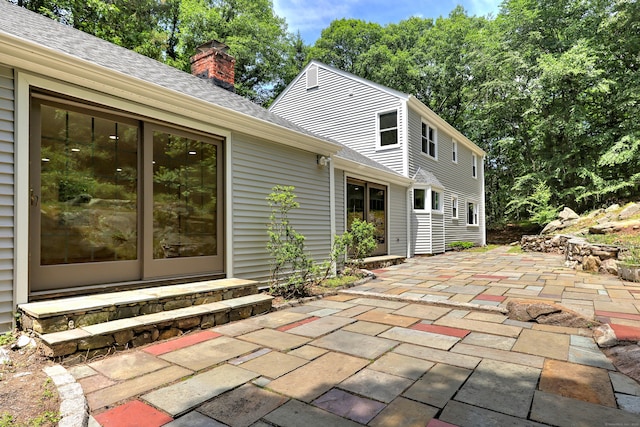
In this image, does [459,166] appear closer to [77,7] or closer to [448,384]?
[448,384]

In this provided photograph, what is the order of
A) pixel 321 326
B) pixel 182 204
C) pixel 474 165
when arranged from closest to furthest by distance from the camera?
pixel 321 326
pixel 182 204
pixel 474 165

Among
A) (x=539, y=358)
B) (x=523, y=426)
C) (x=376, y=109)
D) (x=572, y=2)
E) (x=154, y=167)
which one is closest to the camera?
(x=523, y=426)

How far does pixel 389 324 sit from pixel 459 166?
13.4m

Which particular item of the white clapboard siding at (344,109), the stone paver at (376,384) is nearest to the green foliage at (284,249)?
the stone paver at (376,384)

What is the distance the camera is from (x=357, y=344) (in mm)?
3113

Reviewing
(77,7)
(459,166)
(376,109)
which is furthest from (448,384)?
(77,7)

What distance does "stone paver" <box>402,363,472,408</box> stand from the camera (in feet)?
6.92

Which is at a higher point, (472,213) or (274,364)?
(472,213)

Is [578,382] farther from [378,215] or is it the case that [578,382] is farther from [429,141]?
[429,141]

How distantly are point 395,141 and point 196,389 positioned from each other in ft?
35.0

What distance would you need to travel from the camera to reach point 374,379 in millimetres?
2385

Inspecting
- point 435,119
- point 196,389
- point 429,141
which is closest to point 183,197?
point 196,389

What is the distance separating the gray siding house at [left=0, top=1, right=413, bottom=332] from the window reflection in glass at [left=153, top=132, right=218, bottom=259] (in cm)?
1

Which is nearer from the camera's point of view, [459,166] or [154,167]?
[154,167]
